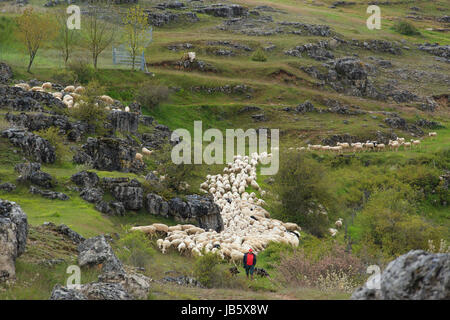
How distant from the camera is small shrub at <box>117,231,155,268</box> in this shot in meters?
16.1

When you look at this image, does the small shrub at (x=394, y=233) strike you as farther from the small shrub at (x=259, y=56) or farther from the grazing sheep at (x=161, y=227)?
the small shrub at (x=259, y=56)

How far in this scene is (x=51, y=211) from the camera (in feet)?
65.6

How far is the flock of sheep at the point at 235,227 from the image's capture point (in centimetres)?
2127

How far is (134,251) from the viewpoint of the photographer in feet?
53.7

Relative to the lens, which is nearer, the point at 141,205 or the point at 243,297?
the point at 243,297

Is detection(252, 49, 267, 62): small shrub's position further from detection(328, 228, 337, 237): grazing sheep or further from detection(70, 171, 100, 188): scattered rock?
detection(70, 171, 100, 188): scattered rock

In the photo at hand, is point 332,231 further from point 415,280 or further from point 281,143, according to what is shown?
point 415,280

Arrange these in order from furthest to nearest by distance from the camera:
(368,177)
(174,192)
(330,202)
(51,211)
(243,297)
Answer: (368,177)
(330,202)
(174,192)
(51,211)
(243,297)

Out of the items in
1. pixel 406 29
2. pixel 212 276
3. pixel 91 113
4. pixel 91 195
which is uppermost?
pixel 406 29

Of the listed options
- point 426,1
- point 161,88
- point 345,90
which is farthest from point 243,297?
point 426,1

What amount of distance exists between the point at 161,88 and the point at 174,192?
26319mm

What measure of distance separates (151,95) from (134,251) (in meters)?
35.3

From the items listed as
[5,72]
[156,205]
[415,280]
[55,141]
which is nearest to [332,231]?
[156,205]

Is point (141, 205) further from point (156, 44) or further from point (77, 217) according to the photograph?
point (156, 44)
